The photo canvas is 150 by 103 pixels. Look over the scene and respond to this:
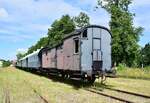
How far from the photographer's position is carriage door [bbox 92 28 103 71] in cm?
2009

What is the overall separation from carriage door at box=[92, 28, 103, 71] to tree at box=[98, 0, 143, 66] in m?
34.4

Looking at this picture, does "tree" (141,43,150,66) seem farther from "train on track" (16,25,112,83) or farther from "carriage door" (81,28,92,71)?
"carriage door" (81,28,92,71)

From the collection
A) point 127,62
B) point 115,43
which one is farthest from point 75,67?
point 127,62

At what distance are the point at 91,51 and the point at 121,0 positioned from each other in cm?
4009

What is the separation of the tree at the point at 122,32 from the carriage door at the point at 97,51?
3440cm

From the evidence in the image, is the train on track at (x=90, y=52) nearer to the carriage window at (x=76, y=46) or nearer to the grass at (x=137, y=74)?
the carriage window at (x=76, y=46)


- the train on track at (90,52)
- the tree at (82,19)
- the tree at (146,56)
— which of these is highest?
the tree at (82,19)

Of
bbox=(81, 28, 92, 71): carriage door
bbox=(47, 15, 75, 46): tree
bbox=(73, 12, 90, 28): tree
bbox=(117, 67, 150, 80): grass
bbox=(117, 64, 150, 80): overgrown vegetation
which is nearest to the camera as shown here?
bbox=(81, 28, 92, 71): carriage door

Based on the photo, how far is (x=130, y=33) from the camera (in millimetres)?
57844

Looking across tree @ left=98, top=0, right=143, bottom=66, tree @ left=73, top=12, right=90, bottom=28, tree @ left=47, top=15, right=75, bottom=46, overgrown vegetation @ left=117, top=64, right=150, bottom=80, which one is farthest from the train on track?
tree @ left=47, top=15, right=75, bottom=46

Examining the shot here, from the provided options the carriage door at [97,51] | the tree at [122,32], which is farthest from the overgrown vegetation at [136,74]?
the tree at [122,32]

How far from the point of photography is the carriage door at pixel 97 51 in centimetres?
2009

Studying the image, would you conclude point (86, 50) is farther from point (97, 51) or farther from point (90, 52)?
point (97, 51)

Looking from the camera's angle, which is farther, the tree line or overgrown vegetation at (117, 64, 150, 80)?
the tree line
